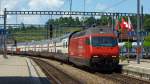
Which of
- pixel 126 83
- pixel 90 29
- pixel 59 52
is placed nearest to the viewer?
pixel 126 83

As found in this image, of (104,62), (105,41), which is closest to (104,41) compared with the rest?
(105,41)

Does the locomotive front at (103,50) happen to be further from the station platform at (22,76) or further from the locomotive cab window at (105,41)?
the station platform at (22,76)

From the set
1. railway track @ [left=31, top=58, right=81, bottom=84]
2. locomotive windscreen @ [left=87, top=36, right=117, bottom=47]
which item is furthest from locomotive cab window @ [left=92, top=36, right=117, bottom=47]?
railway track @ [left=31, top=58, right=81, bottom=84]

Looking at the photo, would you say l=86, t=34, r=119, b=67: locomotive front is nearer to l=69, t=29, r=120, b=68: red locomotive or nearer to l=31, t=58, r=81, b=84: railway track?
l=69, t=29, r=120, b=68: red locomotive

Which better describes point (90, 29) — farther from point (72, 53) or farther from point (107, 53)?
point (72, 53)

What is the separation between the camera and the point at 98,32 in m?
34.6

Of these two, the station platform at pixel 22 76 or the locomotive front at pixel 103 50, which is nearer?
the station platform at pixel 22 76

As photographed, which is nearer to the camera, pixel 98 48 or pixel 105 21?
pixel 98 48

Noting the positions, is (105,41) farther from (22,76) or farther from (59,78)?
(22,76)

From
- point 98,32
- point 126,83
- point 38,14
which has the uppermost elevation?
point 38,14

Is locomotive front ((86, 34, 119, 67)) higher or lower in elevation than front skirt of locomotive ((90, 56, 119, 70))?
higher

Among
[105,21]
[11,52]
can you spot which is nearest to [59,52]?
[105,21]

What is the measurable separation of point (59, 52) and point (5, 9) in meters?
18.6

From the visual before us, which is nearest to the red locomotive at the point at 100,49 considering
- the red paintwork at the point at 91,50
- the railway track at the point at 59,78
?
the red paintwork at the point at 91,50
